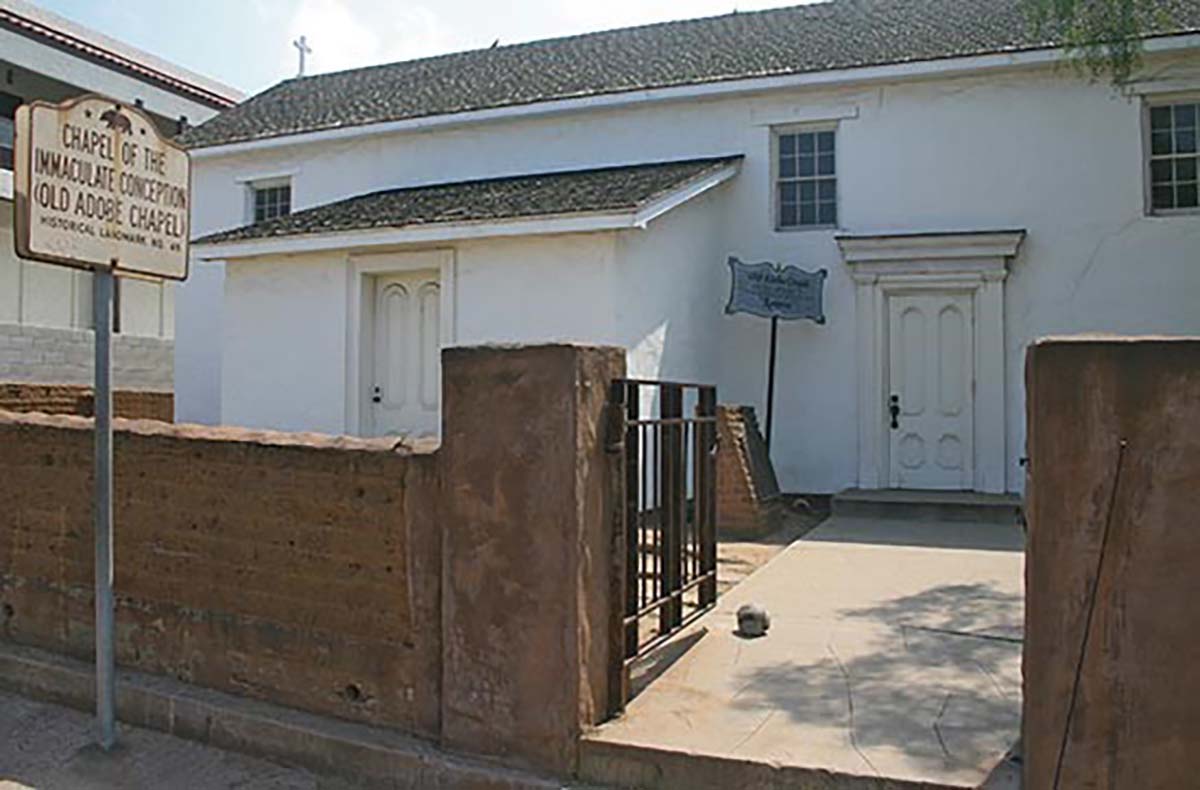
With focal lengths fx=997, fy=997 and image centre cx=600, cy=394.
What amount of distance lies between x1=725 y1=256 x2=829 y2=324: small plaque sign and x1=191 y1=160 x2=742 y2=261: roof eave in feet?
3.85

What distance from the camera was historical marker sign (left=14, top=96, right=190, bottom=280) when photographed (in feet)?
14.3

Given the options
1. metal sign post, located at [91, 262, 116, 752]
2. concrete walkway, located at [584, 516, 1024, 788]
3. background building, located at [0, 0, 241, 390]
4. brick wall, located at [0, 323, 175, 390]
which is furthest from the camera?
background building, located at [0, 0, 241, 390]

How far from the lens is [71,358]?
1727 centimetres

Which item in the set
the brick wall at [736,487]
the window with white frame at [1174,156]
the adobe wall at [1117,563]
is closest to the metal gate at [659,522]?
the adobe wall at [1117,563]

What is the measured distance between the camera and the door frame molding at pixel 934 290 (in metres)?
11.4

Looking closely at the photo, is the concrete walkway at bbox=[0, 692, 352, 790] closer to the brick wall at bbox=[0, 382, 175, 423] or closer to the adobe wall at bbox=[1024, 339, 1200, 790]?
the adobe wall at bbox=[1024, 339, 1200, 790]

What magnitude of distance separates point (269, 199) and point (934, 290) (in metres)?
10.2

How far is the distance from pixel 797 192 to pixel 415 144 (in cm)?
555

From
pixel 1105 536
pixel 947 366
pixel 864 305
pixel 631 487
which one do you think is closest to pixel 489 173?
pixel 864 305

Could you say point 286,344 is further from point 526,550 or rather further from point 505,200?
point 526,550

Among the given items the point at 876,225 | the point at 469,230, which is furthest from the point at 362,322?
the point at 876,225

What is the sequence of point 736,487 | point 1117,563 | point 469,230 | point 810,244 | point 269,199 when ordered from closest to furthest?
point 1117,563, point 736,487, point 469,230, point 810,244, point 269,199

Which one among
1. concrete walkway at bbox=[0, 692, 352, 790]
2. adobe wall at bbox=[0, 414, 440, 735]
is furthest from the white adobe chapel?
concrete walkway at bbox=[0, 692, 352, 790]

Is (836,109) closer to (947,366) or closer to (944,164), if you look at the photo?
(944,164)
